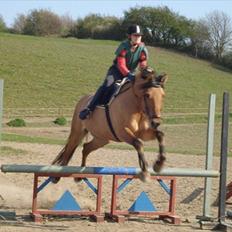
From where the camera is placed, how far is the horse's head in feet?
23.4

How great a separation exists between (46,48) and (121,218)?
55.2 meters

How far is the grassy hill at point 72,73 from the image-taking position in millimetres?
47250

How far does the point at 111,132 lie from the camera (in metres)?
7.76

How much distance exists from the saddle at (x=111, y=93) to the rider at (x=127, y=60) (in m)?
0.04

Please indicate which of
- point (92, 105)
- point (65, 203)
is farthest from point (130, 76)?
point (65, 203)

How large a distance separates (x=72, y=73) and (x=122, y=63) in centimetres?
4858

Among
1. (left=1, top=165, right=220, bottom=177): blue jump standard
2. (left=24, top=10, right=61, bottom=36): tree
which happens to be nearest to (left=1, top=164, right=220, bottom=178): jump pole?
(left=1, top=165, right=220, bottom=177): blue jump standard

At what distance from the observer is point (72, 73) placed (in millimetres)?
56156

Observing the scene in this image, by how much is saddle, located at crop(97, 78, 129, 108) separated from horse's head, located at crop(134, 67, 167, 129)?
41 cm

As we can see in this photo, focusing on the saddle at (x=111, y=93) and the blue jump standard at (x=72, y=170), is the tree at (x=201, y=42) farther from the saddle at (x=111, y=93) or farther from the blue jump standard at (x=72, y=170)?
the saddle at (x=111, y=93)

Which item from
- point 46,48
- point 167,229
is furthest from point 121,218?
point 46,48

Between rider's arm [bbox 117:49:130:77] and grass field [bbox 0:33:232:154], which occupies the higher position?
rider's arm [bbox 117:49:130:77]

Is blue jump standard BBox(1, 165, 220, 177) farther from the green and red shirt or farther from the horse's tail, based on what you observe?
the green and red shirt

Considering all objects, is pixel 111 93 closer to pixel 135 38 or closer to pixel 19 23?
pixel 135 38
